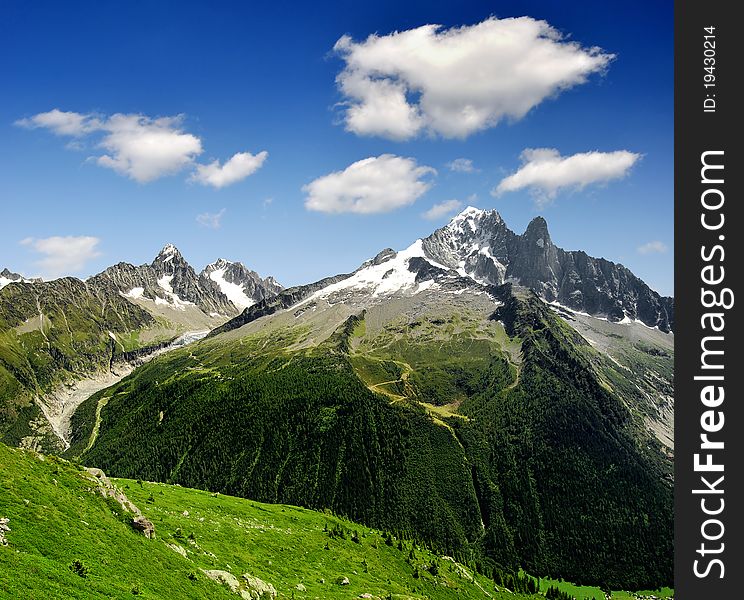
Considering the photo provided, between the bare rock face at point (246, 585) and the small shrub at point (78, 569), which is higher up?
the small shrub at point (78, 569)

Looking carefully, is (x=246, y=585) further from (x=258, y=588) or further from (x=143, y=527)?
(x=143, y=527)

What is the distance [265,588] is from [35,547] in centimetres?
2887

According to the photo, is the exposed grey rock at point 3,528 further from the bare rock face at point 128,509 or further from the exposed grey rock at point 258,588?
the exposed grey rock at point 258,588

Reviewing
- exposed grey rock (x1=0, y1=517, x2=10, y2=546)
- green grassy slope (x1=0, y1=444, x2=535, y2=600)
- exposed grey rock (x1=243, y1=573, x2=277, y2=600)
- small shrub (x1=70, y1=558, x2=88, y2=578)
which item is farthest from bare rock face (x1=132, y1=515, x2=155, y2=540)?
exposed grey rock (x1=0, y1=517, x2=10, y2=546)

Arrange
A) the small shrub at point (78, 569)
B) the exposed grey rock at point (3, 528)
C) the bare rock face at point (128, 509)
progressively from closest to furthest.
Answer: the exposed grey rock at point (3, 528)
the small shrub at point (78, 569)
the bare rock face at point (128, 509)

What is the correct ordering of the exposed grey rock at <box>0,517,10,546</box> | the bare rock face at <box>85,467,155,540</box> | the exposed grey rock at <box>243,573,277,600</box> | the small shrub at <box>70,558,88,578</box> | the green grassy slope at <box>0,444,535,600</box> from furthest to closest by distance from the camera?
the exposed grey rock at <box>243,573,277,600</box> < the bare rock face at <box>85,467,155,540</box> < the small shrub at <box>70,558,88,578</box> < the green grassy slope at <box>0,444,535,600</box> < the exposed grey rock at <box>0,517,10,546</box>

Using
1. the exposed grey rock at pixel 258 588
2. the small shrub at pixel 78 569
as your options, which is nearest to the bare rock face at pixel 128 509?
the exposed grey rock at pixel 258 588

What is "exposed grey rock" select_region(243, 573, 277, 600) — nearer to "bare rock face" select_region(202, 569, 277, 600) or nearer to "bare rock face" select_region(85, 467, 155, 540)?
"bare rock face" select_region(202, 569, 277, 600)

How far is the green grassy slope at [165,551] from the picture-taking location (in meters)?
35.1

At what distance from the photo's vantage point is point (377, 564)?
100250mm

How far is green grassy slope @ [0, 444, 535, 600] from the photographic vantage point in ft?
115

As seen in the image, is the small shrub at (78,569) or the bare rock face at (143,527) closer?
the small shrub at (78,569)

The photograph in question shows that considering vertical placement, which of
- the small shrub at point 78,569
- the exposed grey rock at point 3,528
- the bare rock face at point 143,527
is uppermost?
the exposed grey rock at point 3,528

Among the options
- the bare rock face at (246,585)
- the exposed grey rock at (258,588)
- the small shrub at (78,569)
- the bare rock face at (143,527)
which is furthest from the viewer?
the exposed grey rock at (258,588)
